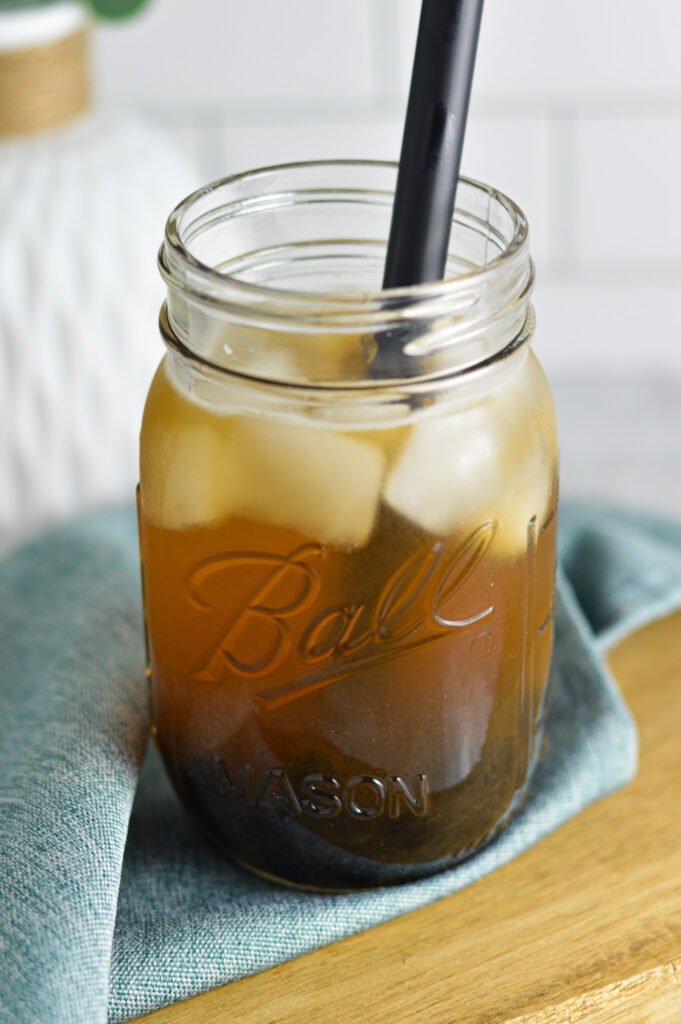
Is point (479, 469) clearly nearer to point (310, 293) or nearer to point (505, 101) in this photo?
point (310, 293)

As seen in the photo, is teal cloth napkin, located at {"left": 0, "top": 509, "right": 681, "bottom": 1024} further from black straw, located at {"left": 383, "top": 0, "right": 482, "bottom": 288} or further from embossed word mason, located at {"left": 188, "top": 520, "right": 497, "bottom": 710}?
black straw, located at {"left": 383, "top": 0, "right": 482, "bottom": 288}

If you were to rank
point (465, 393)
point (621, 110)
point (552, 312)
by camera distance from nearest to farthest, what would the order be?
1. point (465, 393)
2. point (621, 110)
3. point (552, 312)

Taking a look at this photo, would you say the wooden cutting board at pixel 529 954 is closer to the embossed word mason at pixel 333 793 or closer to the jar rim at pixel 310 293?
the embossed word mason at pixel 333 793

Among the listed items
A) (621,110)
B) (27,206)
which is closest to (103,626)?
(27,206)

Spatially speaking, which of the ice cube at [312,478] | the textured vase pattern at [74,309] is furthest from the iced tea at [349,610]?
the textured vase pattern at [74,309]

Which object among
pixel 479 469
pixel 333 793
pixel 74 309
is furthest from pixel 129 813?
pixel 74 309

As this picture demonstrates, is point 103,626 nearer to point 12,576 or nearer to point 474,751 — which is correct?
point 12,576

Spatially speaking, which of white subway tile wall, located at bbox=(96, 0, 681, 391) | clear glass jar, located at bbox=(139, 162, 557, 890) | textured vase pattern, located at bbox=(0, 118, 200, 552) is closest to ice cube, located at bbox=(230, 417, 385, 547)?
clear glass jar, located at bbox=(139, 162, 557, 890)
